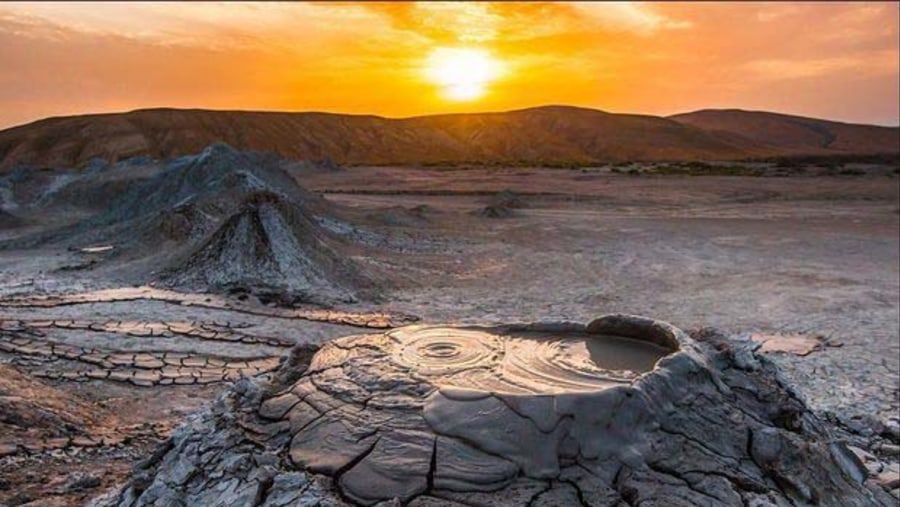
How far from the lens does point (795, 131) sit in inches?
3455

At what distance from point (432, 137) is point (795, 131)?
1892 inches

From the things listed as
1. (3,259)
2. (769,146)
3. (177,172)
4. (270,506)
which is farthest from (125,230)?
(769,146)

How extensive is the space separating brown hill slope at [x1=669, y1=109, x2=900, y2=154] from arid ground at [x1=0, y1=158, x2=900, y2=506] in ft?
225

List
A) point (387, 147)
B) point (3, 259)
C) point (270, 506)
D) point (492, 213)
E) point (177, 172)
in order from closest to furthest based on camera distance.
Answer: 1. point (270, 506)
2. point (3, 259)
3. point (177, 172)
4. point (492, 213)
5. point (387, 147)

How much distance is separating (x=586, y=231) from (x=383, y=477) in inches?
534

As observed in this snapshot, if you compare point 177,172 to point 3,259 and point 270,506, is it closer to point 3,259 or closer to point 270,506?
point 3,259

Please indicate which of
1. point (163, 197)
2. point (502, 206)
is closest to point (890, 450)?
point (163, 197)

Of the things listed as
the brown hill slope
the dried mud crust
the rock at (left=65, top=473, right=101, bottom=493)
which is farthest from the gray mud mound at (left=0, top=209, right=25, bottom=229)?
the brown hill slope

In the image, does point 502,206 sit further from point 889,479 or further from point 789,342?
point 889,479

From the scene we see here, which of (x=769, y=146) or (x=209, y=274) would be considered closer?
(x=209, y=274)

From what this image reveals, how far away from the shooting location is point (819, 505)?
10.7 ft

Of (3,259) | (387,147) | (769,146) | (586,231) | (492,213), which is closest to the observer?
(3,259)

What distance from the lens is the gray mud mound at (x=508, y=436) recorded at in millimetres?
2914

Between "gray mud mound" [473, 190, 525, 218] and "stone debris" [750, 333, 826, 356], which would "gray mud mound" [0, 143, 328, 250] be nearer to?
"gray mud mound" [473, 190, 525, 218]
